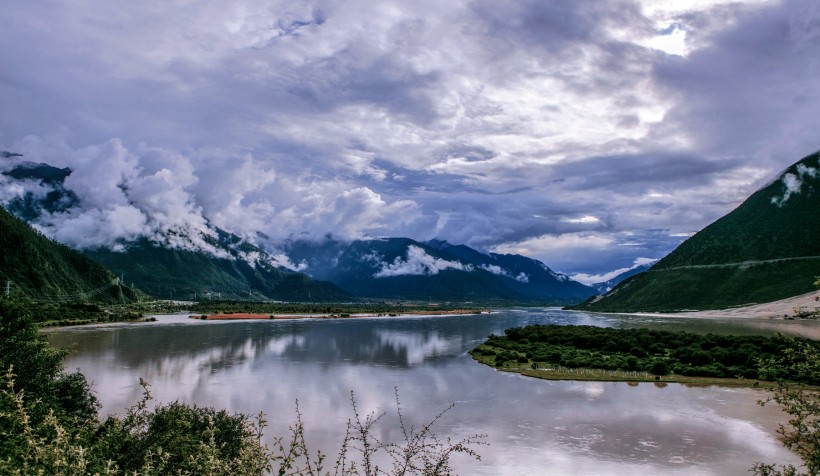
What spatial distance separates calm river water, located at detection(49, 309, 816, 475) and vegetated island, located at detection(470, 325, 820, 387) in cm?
346

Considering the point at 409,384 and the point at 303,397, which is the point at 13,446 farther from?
the point at 409,384

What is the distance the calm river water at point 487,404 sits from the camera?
26719 millimetres

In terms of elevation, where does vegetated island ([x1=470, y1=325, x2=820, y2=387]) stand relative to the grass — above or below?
above

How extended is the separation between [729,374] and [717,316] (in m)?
153

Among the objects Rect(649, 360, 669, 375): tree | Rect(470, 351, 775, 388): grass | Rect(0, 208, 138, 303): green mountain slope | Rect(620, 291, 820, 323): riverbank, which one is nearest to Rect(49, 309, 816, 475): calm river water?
Rect(470, 351, 775, 388): grass

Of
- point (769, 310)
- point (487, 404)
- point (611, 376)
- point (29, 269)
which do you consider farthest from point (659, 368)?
point (29, 269)

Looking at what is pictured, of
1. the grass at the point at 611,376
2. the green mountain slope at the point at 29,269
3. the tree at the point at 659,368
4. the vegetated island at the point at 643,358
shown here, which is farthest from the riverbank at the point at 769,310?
the green mountain slope at the point at 29,269

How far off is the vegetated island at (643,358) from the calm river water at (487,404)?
11.4 ft

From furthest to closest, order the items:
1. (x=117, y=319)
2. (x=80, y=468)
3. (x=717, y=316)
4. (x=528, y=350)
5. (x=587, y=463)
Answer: (x=717, y=316) < (x=117, y=319) < (x=528, y=350) < (x=587, y=463) < (x=80, y=468)

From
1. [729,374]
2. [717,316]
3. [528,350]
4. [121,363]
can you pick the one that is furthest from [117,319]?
[717,316]

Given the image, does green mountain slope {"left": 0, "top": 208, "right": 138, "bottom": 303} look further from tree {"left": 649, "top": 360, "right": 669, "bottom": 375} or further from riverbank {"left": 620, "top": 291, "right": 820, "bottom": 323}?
riverbank {"left": 620, "top": 291, "right": 820, "bottom": 323}

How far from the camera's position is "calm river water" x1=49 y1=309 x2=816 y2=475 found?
26.7m

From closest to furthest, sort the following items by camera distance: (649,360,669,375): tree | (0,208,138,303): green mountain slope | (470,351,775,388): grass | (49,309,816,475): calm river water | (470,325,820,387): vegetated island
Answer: (49,309,816,475): calm river water, (470,351,775,388): grass, (470,325,820,387): vegetated island, (649,360,669,375): tree, (0,208,138,303): green mountain slope

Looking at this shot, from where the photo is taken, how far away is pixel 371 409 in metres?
37.2
